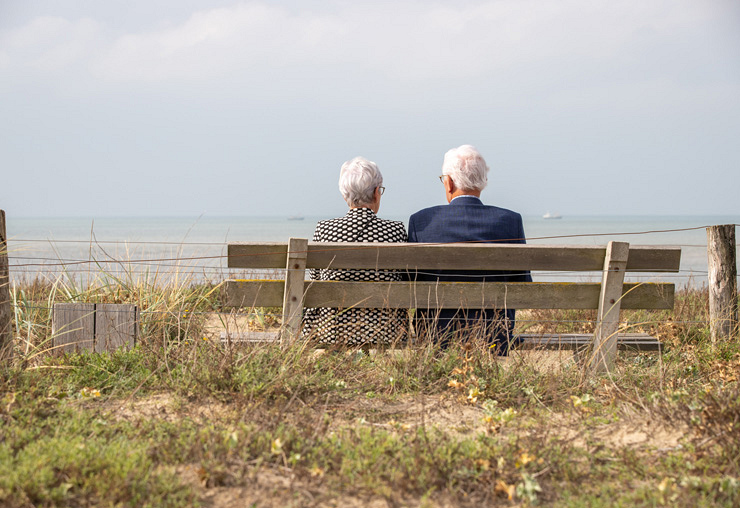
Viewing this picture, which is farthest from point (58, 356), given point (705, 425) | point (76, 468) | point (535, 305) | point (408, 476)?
point (705, 425)

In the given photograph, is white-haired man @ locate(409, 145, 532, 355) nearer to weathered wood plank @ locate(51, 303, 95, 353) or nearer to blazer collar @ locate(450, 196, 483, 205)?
blazer collar @ locate(450, 196, 483, 205)

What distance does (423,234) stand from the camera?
4434 mm

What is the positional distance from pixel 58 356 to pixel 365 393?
209cm

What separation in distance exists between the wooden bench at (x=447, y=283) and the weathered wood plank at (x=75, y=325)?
1.10m

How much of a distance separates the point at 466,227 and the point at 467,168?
437mm

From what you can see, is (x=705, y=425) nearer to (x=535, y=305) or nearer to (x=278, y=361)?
(x=535, y=305)

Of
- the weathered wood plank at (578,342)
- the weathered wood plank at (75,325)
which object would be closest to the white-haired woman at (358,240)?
the weathered wood plank at (578,342)

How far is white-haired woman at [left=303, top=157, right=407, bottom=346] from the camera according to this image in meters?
4.24

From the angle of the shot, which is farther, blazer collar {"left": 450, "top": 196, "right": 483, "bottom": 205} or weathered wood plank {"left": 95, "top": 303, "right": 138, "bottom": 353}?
blazer collar {"left": 450, "top": 196, "right": 483, "bottom": 205}

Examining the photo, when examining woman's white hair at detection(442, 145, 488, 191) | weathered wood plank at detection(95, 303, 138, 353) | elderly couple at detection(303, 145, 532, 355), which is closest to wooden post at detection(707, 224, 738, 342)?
elderly couple at detection(303, 145, 532, 355)

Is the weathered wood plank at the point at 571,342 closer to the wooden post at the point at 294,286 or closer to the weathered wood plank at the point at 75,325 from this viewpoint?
the wooden post at the point at 294,286

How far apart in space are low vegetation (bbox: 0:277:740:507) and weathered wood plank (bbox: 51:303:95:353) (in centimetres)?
20

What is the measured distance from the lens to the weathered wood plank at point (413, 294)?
3963 millimetres

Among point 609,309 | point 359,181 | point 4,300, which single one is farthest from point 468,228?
point 4,300
